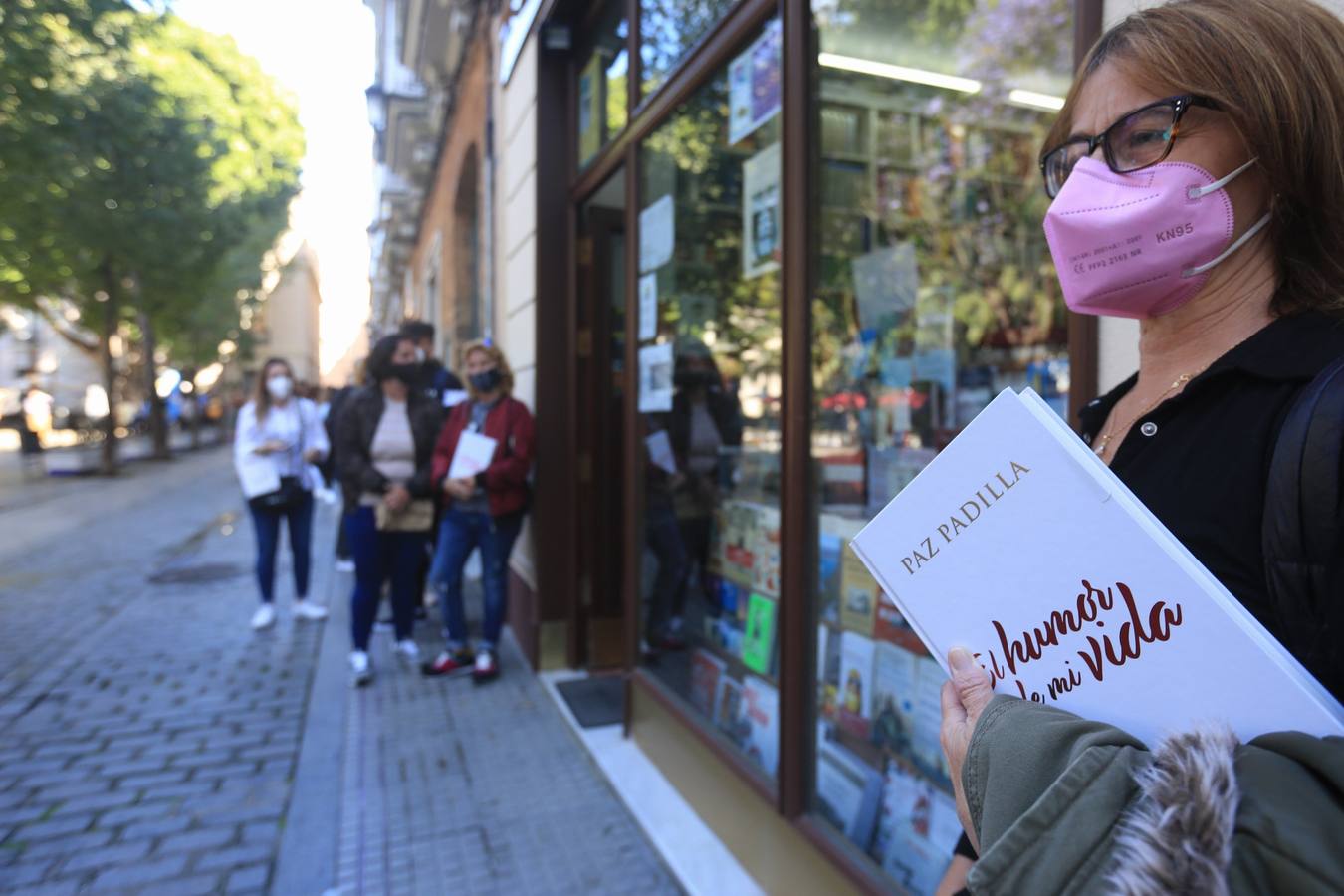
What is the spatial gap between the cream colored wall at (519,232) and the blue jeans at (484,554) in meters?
0.25

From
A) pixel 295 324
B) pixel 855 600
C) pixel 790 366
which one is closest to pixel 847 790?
pixel 855 600

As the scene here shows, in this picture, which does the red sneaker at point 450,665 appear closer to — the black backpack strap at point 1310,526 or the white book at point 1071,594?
the white book at point 1071,594

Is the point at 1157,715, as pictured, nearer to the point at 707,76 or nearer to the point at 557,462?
the point at 707,76

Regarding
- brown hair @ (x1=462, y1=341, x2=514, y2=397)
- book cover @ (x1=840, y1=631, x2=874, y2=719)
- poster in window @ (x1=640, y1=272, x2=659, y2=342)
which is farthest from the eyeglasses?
brown hair @ (x1=462, y1=341, x2=514, y2=397)

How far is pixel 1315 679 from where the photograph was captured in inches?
28.0

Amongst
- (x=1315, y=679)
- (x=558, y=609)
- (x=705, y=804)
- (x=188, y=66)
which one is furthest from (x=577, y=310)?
(x=188, y=66)

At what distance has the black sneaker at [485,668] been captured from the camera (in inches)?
197

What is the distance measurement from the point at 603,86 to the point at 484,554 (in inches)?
109

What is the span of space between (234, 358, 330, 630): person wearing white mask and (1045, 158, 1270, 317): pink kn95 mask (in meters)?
5.80

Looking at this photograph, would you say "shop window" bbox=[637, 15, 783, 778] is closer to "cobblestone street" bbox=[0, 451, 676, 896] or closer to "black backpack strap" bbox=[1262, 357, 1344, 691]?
"cobblestone street" bbox=[0, 451, 676, 896]

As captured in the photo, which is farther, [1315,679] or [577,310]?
[577,310]

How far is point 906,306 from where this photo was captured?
3971mm

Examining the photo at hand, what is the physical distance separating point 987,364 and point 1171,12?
3.27 metres

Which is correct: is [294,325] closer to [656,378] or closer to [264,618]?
[264,618]
